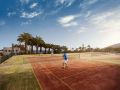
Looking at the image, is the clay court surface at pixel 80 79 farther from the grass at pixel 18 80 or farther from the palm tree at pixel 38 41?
the palm tree at pixel 38 41

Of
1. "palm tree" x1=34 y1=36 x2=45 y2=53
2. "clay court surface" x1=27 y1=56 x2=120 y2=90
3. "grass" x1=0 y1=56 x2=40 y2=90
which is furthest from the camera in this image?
"palm tree" x1=34 y1=36 x2=45 y2=53

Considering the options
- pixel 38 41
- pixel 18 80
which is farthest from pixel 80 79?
pixel 38 41

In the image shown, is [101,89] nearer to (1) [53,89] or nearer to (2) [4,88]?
(1) [53,89]

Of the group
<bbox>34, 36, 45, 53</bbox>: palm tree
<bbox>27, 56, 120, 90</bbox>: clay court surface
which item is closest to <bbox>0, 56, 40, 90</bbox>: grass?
<bbox>27, 56, 120, 90</bbox>: clay court surface

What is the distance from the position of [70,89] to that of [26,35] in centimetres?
6214

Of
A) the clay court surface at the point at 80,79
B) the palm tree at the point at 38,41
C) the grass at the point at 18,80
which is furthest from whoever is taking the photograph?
the palm tree at the point at 38,41

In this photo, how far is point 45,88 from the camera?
9.59 meters

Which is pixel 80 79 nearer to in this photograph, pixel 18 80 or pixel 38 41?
pixel 18 80

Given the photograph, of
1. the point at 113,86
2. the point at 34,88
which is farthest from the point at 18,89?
the point at 113,86

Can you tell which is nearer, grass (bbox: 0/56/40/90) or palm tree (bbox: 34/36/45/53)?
grass (bbox: 0/56/40/90)

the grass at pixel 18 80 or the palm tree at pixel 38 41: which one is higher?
the palm tree at pixel 38 41

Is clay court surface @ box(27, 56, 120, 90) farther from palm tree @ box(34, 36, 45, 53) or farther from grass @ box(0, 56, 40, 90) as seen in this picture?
palm tree @ box(34, 36, 45, 53)

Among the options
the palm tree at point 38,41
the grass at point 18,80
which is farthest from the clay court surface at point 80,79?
the palm tree at point 38,41

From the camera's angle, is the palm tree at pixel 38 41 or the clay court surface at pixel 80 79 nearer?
the clay court surface at pixel 80 79
